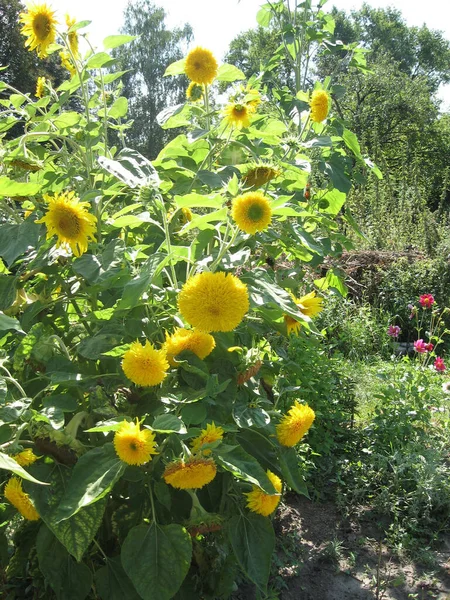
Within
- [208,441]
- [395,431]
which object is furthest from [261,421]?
[395,431]

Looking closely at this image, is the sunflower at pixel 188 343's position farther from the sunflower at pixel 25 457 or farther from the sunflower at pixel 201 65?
the sunflower at pixel 201 65

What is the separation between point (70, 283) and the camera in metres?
1.69

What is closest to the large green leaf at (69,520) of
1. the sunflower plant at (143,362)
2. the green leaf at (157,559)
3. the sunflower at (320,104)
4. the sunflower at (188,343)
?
the sunflower plant at (143,362)

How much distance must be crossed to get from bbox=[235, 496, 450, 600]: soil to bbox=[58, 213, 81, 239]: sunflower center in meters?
1.17

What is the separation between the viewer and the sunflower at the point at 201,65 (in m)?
1.64

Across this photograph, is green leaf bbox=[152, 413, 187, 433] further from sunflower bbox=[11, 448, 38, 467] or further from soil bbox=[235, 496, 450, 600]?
soil bbox=[235, 496, 450, 600]

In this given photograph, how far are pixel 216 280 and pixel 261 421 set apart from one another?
0.38 metres

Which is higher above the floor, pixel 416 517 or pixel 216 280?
pixel 216 280

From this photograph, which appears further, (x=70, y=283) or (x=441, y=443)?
(x=441, y=443)

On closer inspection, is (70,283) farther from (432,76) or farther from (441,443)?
(432,76)

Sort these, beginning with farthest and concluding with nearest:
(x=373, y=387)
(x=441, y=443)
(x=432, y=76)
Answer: (x=432, y=76) < (x=373, y=387) < (x=441, y=443)

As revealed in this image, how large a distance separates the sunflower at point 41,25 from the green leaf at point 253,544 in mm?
1361

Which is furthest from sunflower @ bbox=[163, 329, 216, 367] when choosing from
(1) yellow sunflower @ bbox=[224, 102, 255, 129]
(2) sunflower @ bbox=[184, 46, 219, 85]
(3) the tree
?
(3) the tree

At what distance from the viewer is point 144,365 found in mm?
1195
